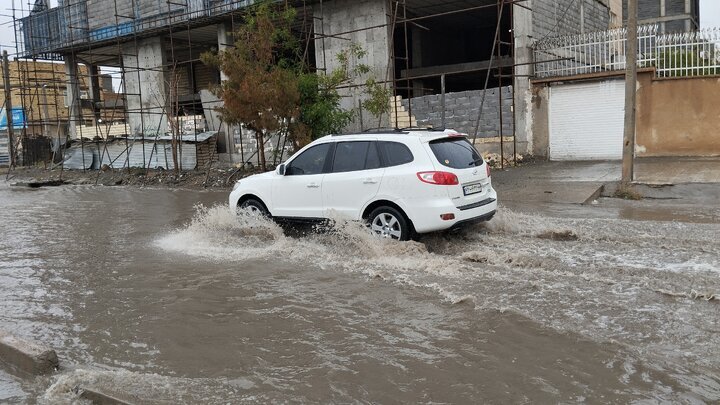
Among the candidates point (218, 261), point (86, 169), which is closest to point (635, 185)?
point (218, 261)

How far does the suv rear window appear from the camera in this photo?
7859mm

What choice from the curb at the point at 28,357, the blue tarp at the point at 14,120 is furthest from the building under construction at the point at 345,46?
the curb at the point at 28,357

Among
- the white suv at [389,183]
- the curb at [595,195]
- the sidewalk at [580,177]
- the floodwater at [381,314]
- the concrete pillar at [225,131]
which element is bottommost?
the floodwater at [381,314]

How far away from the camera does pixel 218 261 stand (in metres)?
8.05

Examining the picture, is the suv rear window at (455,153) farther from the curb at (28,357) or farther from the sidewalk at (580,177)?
the curb at (28,357)

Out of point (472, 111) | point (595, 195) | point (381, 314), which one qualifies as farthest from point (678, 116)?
point (381, 314)

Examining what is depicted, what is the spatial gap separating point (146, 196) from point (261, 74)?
4.94 m

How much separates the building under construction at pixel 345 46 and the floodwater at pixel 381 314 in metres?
9.74

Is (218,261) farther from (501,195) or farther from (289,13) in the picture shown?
(289,13)

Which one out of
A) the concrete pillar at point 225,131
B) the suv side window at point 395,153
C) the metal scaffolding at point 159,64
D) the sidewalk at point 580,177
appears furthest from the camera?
the concrete pillar at point 225,131

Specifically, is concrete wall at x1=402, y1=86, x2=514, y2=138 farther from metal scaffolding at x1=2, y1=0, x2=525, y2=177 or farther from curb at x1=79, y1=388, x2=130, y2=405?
curb at x1=79, y1=388, x2=130, y2=405

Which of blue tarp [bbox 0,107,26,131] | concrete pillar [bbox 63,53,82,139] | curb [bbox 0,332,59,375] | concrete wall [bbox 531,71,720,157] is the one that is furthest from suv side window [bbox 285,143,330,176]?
blue tarp [bbox 0,107,26,131]

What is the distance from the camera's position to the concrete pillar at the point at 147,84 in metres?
27.2

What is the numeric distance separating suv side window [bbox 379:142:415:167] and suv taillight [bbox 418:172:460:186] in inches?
13.4
